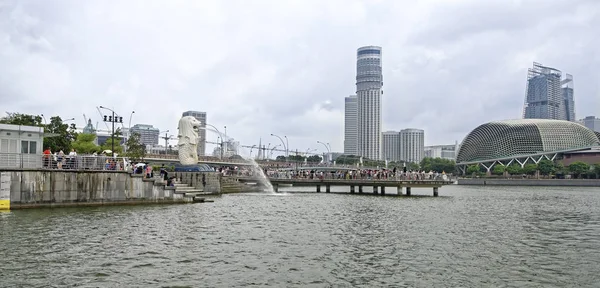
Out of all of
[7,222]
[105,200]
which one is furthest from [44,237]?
[105,200]

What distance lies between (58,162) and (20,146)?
321cm

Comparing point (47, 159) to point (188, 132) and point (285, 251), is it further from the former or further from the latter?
point (285, 251)

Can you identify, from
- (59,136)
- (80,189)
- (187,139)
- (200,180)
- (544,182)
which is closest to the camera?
(80,189)

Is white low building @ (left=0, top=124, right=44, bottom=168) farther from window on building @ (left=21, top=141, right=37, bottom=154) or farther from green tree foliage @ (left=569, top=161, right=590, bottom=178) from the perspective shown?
green tree foliage @ (left=569, top=161, right=590, bottom=178)

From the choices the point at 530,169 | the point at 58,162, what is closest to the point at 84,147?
the point at 58,162

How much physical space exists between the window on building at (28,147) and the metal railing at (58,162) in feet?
4.93

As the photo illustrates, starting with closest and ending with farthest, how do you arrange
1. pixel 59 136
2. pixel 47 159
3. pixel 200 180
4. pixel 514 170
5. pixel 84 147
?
1. pixel 47 159
2. pixel 200 180
3. pixel 59 136
4. pixel 84 147
5. pixel 514 170

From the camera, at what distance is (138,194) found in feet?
144

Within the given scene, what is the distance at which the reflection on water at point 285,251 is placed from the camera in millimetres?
17531

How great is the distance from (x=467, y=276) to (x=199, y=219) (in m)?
20.3

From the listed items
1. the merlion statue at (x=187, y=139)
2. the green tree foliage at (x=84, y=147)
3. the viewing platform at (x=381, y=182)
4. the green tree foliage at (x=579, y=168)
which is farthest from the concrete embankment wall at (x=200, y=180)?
the green tree foliage at (x=579, y=168)

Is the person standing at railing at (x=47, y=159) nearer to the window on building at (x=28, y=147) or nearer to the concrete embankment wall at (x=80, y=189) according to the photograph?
the concrete embankment wall at (x=80, y=189)

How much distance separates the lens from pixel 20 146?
130ft

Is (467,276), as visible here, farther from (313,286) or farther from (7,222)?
(7,222)
